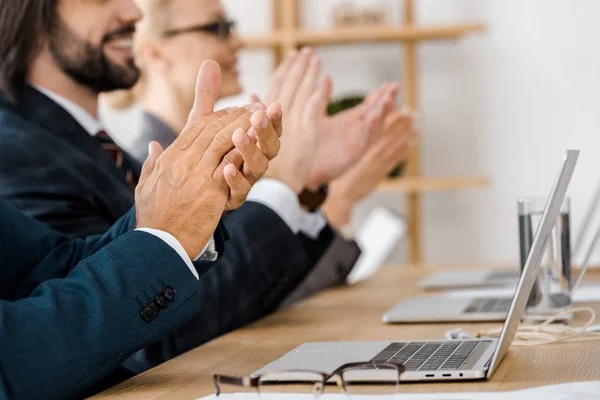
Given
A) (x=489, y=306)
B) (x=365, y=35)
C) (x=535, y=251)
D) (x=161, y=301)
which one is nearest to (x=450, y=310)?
(x=489, y=306)

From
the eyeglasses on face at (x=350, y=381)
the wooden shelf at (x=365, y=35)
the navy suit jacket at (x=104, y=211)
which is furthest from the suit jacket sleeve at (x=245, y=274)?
the wooden shelf at (x=365, y=35)

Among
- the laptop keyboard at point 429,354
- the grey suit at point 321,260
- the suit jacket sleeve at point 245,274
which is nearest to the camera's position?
the laptop keyboard at point 429,354

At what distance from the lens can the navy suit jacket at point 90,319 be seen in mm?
909

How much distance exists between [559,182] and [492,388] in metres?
0.24

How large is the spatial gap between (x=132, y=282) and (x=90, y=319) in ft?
0.20

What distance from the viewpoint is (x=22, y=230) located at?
1.25m

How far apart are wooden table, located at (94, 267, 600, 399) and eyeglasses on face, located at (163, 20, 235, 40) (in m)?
1.06

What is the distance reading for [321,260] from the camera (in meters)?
2.11

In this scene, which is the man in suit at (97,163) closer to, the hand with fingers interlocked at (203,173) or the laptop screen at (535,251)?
the hand with fingers interlocked at (203,173)

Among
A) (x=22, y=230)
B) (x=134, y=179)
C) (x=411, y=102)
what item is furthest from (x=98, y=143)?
(x=411, y=102)

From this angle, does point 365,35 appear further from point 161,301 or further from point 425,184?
point 161,301

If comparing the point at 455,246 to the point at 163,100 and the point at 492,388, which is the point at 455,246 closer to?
the point at 163,100

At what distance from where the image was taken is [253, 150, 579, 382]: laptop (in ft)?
2.93

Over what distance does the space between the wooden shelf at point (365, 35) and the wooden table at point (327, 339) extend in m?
1.98
